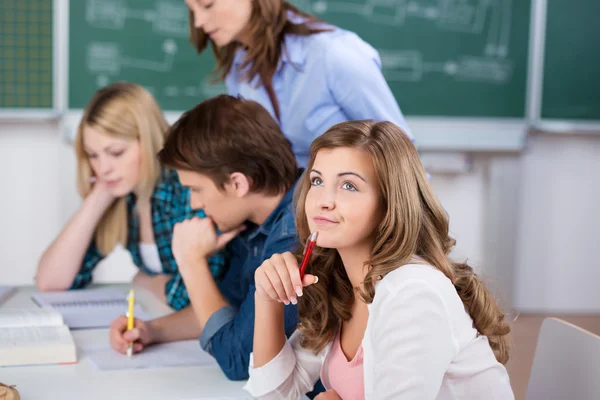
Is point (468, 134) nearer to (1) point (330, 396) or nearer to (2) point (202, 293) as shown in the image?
(2) point (202, 293)

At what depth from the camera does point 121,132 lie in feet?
7.48

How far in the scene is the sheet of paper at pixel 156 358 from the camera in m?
1.47

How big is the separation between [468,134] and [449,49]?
43 cm

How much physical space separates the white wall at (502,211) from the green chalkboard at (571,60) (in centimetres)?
22

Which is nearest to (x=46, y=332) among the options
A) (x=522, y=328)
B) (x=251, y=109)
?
(x=251, y=109)

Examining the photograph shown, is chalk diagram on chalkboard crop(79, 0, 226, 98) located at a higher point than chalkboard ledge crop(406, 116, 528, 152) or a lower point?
higher

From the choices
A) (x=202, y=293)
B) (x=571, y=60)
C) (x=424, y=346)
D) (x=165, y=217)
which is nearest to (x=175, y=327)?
(x=202, y=293)

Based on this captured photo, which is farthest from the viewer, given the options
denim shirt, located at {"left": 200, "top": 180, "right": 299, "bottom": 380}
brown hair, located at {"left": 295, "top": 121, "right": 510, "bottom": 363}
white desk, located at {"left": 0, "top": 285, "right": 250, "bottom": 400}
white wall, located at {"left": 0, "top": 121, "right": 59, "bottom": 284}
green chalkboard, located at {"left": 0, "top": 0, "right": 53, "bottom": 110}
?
white wall, located at {"left": 0, "top": 121, "right": 59, "bottom": 284}

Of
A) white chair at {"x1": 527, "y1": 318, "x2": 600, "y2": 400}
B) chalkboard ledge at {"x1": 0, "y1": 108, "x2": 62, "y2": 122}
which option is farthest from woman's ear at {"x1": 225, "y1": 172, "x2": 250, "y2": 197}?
chalkboard ledge at {"x1": 0, "y1": 108, "x2": 62, "y2": 122}

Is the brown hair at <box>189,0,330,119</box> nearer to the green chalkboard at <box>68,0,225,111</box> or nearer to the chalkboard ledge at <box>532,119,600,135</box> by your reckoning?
the green chalkboard at <box>68,0,225,111</box>

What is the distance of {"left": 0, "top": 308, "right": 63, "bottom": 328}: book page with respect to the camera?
158 centimetres

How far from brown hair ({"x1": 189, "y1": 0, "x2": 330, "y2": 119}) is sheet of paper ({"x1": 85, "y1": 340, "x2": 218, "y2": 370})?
2.86 ft

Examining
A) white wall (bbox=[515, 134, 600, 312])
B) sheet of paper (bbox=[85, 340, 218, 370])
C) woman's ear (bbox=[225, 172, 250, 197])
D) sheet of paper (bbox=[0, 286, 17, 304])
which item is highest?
woman's ear (bbox=[225, 172, 250, 197])

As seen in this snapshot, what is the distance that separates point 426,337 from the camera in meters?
1.08
